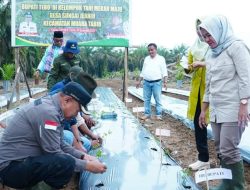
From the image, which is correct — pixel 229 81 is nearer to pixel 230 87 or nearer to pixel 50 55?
pixel 230 87

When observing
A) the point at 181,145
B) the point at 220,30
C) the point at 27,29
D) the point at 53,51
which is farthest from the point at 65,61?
the point at 27,29

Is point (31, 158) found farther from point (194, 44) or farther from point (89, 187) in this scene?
point (194, 44)

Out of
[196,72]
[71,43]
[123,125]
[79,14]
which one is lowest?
[123,125]

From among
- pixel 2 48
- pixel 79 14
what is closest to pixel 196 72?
pixel 79 14

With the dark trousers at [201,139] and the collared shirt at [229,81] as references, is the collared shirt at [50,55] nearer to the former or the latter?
the dark trousers at [201,139]

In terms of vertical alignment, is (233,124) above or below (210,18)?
below

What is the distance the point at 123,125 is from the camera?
4.75 m

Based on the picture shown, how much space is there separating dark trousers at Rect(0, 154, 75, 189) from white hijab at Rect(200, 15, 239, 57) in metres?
1.29

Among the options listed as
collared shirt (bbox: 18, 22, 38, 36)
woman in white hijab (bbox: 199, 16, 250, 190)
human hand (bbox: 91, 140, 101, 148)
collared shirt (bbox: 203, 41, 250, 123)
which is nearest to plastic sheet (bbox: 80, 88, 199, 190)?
human hand (bbox: 91, 140, 101, 148)

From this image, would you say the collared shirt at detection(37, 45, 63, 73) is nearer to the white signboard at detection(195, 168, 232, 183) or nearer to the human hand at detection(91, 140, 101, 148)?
the human hand at detection(91, 140, 101, 148)

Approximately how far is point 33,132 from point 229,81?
1.40m

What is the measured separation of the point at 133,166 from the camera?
116 inches

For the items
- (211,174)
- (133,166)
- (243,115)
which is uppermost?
(243,115)

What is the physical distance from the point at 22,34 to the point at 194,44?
5045mm
